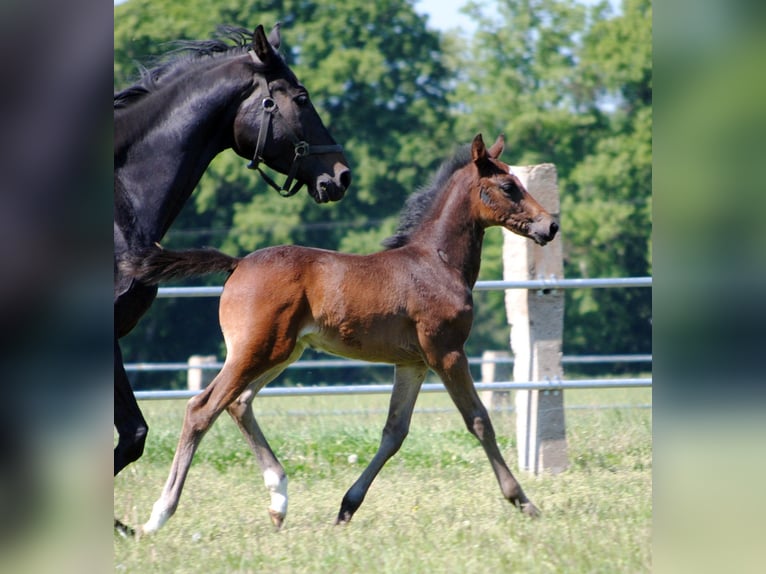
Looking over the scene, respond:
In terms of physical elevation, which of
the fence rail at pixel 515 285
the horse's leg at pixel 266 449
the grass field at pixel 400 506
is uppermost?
the fence rail at pixel 515 285

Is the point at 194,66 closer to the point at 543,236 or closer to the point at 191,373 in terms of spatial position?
the point at 543,236

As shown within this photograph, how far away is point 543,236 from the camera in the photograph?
6008 mm

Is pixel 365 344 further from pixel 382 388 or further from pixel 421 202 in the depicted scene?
pixel 382 388

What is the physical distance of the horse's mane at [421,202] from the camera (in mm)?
6125

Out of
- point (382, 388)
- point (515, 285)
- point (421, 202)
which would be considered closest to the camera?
point (421, 202)

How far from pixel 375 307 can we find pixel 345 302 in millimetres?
187

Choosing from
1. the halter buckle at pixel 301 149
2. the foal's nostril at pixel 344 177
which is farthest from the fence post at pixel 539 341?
the halter buckle at pixel 301 149

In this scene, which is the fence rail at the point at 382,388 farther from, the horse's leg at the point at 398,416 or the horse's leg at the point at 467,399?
the horse's leg at the point at 467,399

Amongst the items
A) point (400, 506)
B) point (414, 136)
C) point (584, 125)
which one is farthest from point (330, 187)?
point (584, 125)

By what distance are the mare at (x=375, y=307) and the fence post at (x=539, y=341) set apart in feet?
4.56

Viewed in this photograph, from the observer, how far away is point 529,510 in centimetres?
541

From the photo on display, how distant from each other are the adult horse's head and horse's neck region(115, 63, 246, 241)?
0.39 feet

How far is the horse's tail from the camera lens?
4.91 metres
